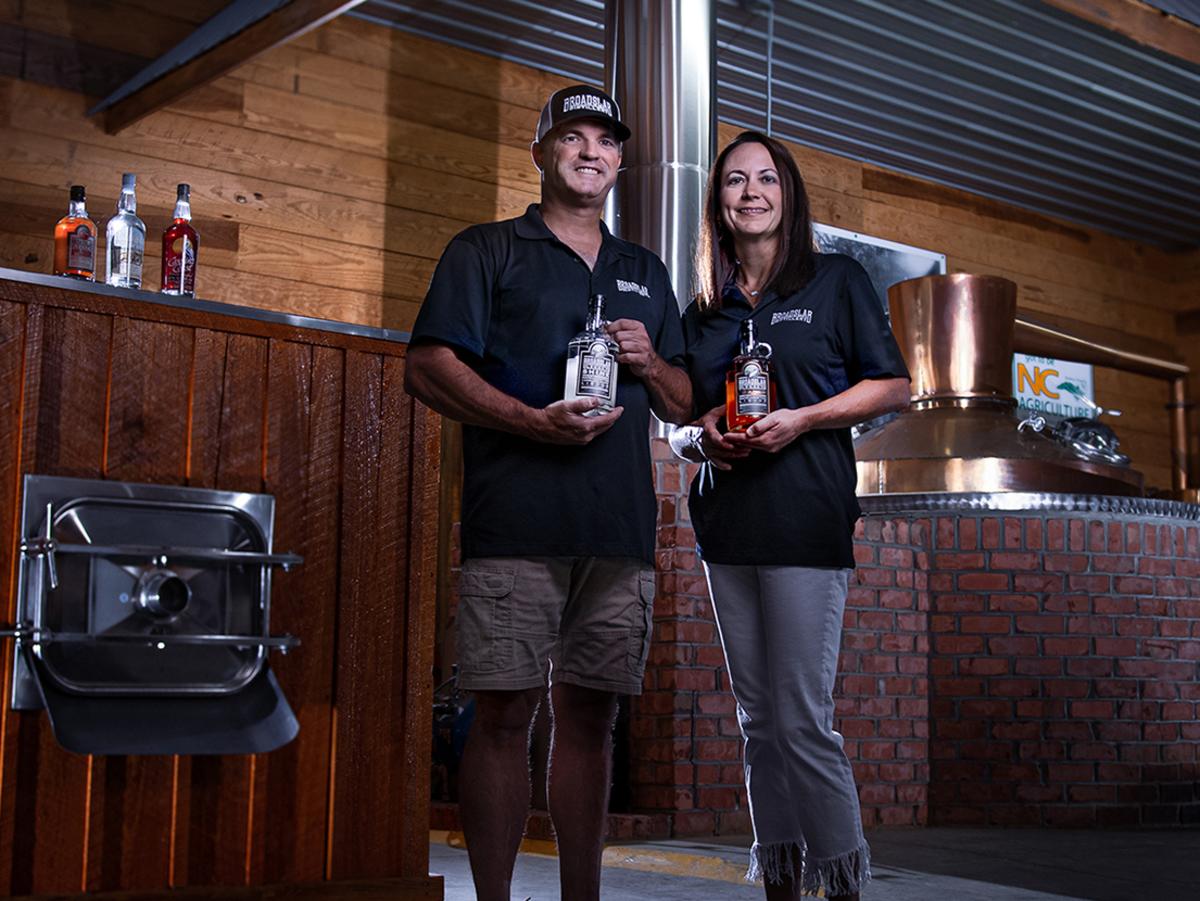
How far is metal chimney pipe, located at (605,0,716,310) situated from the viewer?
4.55 metres

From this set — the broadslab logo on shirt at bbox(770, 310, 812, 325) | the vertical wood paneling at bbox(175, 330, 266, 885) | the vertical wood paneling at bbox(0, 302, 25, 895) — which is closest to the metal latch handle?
the vertical wood paneling at bbox(0, 302, 25, 895)

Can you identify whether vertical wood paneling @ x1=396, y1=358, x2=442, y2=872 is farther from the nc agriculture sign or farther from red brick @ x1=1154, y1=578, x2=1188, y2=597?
the nc agriculture sign

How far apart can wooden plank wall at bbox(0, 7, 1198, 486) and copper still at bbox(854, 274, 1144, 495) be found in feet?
6.29

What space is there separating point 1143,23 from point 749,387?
4.07 metres

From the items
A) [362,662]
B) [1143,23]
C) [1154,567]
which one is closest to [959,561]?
[1154,567]

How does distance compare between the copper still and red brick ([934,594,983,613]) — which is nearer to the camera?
red brick ([934,594,983,613])

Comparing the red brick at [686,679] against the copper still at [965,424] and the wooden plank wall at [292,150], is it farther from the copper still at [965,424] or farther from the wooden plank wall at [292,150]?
the wooden plank wall at [292,150]

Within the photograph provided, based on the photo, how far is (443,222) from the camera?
6.36 metres

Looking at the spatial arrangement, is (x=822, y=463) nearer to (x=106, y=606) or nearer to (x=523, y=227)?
(x=523, y=227)

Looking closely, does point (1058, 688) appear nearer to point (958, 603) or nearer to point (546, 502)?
point (958, 603)

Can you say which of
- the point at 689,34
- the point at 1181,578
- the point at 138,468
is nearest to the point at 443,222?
the point at 689,34

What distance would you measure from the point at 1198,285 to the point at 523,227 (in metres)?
7.81

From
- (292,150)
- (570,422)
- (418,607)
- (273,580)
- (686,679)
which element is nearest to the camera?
(570,422)

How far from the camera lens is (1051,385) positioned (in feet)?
27.4
